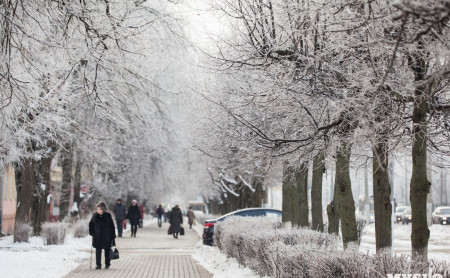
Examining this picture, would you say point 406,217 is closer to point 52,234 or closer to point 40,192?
point 40,192

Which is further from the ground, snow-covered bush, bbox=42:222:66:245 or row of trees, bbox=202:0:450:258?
row of trees, bbox=202:0:450:258

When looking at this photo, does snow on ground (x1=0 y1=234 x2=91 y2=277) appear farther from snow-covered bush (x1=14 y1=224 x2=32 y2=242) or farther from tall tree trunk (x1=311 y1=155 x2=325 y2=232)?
tall tree trunk (x1=311 y1=155 x2=325 y2=232)

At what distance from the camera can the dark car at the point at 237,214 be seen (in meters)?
25.1

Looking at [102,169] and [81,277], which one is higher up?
[102,169]

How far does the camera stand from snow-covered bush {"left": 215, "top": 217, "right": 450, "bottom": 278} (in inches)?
299

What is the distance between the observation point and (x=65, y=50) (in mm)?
9828

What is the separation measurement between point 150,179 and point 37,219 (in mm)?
14254

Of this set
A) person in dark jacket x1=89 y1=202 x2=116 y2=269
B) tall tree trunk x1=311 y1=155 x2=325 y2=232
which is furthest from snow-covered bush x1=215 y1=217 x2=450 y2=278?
tall tree trunk x1=311 y1=155 x2=325 y2=232

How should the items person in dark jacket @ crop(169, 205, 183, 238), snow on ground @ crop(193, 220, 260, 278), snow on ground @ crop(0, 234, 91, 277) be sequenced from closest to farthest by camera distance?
snow on ground @ crop(193, 220, 260, 278) → snow on ground @ crop(0, 234, 91, 277) → person in dark jacket @ crop(169, 205, 183, 238)

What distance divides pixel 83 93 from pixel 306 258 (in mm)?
10051

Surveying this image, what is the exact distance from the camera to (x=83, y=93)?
1792 cm

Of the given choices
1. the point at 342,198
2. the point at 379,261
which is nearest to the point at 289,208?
the point at 342,198

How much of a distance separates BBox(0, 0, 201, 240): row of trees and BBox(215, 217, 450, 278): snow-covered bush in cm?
357

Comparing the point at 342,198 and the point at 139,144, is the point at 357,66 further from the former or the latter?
the point at 139,144
